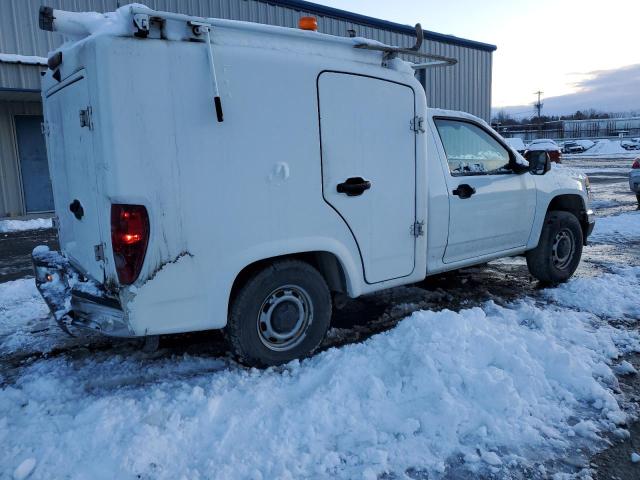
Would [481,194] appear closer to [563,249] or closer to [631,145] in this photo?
[563,249]

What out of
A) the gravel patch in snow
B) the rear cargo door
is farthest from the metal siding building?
the rear cargo door

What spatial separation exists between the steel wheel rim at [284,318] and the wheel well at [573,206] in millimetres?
3629

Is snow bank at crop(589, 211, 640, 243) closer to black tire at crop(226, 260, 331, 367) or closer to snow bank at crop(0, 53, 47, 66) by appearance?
black tire at crop(226, 260, 331, 367)

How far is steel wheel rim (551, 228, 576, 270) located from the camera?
5.82 meters

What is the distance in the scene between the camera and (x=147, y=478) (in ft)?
8.40

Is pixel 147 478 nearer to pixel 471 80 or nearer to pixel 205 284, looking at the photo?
pixel 205 284

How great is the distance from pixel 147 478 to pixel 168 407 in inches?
23.8

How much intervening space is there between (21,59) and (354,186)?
34.1 feet

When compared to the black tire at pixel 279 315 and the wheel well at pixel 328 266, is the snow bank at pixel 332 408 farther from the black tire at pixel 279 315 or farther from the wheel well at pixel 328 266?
the wheel well at pixel 328 266

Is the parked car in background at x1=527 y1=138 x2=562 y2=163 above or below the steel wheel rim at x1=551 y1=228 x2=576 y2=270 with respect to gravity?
above

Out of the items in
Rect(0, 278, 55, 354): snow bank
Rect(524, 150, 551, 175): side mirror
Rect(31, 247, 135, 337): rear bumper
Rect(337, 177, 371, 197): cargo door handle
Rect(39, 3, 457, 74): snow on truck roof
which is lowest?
Answer: Rect(0, 278, 55, 354): snow bank

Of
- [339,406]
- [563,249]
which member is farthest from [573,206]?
[339,406]

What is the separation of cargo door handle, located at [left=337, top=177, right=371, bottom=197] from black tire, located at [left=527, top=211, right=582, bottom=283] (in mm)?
2833

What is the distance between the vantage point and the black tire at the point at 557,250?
5.75m
